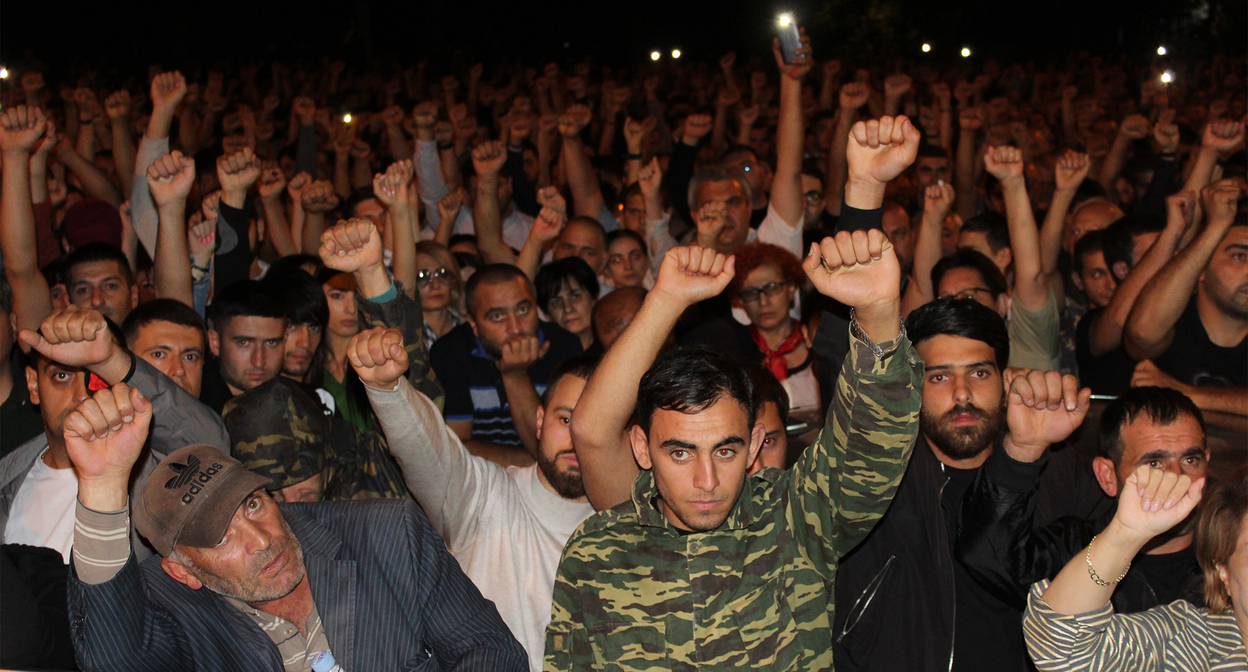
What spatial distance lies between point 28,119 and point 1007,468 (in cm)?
344

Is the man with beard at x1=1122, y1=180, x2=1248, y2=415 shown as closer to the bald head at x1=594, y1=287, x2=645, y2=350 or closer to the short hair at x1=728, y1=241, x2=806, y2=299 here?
the short hair at x1=728, y1=241, x2=806, y2=299

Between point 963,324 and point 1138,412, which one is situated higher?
point 963,324

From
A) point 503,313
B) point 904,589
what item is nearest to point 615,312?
point 503,313

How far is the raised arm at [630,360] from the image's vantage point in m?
2.25

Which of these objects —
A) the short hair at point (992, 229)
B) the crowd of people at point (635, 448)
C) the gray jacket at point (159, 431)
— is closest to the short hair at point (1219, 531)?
the crowd of people at point (635, 448)

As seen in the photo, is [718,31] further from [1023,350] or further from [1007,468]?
[1007,468]

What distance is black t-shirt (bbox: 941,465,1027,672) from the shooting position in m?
2.42

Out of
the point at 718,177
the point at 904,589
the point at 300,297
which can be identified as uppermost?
the point at 718,177

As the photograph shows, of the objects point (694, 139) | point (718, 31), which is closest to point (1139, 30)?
point (718, 31)

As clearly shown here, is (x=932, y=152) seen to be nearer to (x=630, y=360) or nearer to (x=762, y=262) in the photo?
(x=762, y=262)

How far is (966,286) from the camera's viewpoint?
376 cm

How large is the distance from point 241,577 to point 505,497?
0.77 meters

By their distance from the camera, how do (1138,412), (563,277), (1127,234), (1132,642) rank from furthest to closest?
1. (563,277)
2. (1127,234)
3. (1138,412)
4. (1132,642)

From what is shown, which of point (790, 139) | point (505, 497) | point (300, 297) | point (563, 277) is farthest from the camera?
point (790, 139)
